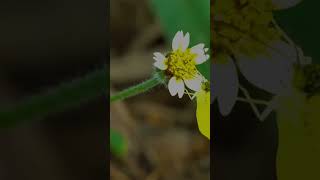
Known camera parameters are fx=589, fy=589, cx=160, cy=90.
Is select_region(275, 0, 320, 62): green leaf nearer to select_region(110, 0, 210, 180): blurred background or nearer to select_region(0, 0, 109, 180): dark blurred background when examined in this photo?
select_region(110, 0, 210, 180): blurred background

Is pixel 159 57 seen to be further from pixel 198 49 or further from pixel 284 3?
pixel 284 3

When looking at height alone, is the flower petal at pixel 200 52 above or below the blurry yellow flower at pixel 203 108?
above

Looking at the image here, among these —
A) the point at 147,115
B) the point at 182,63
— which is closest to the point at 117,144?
the point at 147,115

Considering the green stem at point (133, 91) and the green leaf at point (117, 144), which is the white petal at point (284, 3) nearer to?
the green stem at point (133, 91)

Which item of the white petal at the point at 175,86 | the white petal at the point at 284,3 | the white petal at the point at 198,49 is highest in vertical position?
the white petal at the point at 284,3

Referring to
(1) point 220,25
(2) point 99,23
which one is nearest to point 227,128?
(1) point 220,25

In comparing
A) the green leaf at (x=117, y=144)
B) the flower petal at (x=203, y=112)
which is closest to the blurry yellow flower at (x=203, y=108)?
the flower petal at (x=203, y=112)
